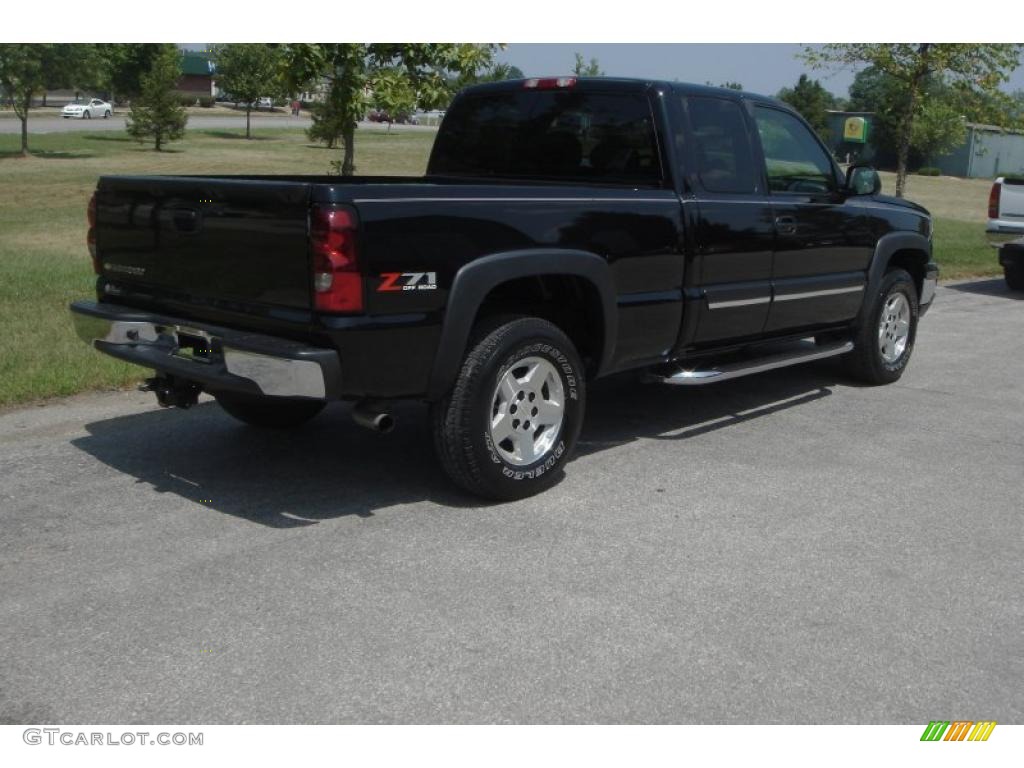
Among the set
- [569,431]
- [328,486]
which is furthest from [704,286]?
[328,486]

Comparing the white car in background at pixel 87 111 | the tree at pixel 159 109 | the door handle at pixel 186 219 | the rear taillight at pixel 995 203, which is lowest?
the door handle at pixel 186 219

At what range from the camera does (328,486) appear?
5.44 metres

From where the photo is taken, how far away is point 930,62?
17109mm

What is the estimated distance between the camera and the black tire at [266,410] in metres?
6.10

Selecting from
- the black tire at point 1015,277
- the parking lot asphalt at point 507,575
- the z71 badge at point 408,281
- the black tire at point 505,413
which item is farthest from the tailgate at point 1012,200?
the z71 badge at point 408,281

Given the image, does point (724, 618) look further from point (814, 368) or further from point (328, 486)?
point (814, 368)

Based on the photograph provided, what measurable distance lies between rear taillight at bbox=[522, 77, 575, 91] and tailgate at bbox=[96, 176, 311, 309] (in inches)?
80.0

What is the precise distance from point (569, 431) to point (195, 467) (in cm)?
189

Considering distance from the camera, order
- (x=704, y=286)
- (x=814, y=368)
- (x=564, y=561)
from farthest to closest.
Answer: (x=814, y=368)
(x=704, y=286)
(x=564, y=561)

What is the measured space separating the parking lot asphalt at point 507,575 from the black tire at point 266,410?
118mm

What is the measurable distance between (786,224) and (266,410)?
10.5ft

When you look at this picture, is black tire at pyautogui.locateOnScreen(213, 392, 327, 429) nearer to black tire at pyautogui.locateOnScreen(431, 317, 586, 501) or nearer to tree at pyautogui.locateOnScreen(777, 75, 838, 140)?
black tire at pyautogui.locateOnScreen(431, 317, 586, 501)

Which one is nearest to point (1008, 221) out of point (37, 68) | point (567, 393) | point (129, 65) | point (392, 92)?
point (392, 92)

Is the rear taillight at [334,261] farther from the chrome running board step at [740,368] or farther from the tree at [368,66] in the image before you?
the tree at [368,66]
